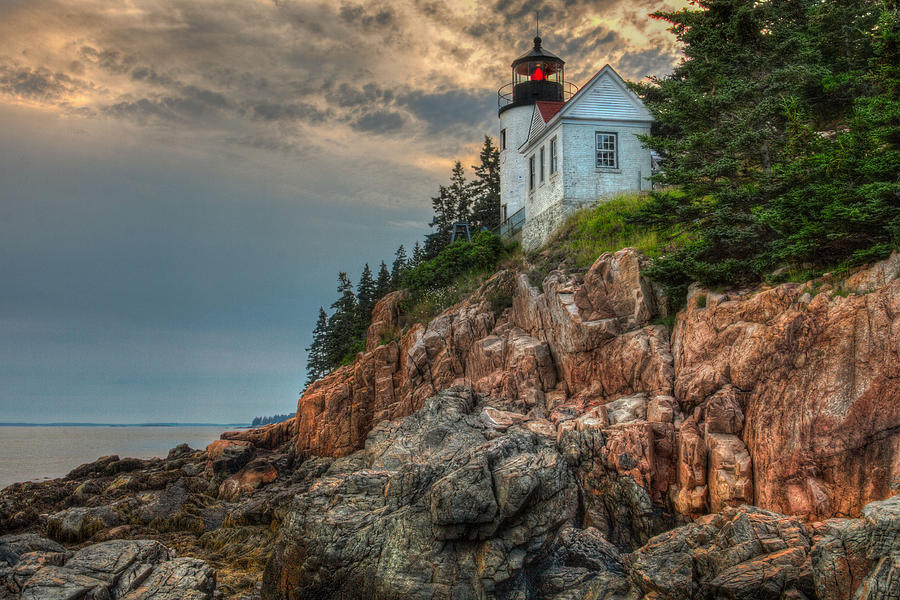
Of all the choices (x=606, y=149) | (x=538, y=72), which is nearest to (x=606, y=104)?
(x=606, y=149)

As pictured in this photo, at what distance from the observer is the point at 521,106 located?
40.5 metres

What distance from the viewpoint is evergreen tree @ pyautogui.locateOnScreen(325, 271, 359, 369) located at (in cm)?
4444

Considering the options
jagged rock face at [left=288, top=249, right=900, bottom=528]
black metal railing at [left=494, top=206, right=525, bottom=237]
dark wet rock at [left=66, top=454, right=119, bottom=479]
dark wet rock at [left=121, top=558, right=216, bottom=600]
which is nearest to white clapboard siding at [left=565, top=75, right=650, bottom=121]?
black metal railing at [left=494, top=206, right=525, bottom=237]

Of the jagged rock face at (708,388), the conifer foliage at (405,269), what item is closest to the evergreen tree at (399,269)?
the conifer foliage at (405,269)

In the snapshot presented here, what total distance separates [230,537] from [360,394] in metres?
9.97

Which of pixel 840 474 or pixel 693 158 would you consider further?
pixel 693 158

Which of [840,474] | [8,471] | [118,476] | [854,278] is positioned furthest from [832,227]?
[8,471]

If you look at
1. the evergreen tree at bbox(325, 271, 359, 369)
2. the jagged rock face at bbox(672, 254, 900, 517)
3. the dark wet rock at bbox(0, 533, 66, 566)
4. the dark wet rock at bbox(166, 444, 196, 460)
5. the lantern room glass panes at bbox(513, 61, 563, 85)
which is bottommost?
the dark wet rock at bbox(0, 533, 66, 566)

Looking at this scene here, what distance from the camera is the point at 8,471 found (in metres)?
52.3

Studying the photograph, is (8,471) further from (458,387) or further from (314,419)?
(458,387)

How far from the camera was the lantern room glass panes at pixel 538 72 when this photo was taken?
136 feet

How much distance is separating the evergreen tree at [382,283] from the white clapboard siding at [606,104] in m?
18.7

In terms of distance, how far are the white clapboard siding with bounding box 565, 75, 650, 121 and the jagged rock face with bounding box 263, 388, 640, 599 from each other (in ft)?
65.5

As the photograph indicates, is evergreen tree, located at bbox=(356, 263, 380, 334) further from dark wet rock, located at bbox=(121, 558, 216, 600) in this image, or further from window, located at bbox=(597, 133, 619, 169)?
dark wet rock, located at bbox=(121, 558, 216, 600)
